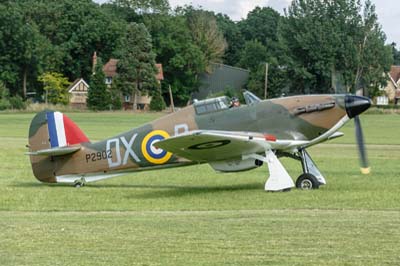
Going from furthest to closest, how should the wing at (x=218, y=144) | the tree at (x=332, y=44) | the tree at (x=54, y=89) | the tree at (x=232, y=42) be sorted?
the tree at (x=232, y=42), the tree at (x=54, y=89), the tree at (x=332, y=44), the wing at (x=218, y=144)

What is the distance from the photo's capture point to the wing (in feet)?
46.5

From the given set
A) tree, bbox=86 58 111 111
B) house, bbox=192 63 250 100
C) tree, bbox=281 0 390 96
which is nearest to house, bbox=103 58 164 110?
tree, bbox=86 58 111 111

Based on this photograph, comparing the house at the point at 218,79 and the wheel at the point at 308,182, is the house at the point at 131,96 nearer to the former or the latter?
the house at the point at 218,79

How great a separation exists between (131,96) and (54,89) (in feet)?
28.3

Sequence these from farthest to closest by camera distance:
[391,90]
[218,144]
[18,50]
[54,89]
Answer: [391,90]
[18,50]
[54,89]
[218,144]

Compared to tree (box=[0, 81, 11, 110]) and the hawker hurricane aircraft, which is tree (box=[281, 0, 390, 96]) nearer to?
tree (box=[0, 81, 11, 110])

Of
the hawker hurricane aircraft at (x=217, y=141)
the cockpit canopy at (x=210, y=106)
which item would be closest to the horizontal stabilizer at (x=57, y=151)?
the hawker hurricane aircraft at (x=217, y=141)

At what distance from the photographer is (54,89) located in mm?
Answer: 91625

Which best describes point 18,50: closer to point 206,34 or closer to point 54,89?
point 54,89

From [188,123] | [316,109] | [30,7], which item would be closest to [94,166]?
[188,123]

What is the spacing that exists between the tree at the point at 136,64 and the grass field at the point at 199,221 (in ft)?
235

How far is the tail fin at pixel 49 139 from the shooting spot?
54.4ft

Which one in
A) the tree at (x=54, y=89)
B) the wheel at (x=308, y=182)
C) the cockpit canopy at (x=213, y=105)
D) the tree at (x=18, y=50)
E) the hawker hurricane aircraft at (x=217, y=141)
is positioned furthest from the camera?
the tree at (x=18, y=50)

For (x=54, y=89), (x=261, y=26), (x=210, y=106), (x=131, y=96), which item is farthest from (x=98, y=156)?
(x=261, y=26)
